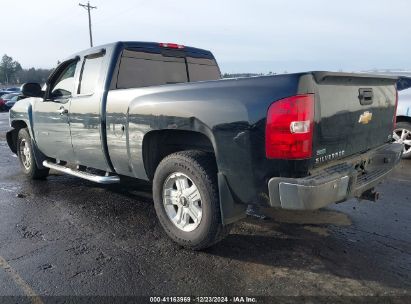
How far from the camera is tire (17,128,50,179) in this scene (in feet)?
21.1

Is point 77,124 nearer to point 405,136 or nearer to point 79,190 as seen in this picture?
point 79,190

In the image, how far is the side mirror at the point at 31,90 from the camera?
5621 millimetres

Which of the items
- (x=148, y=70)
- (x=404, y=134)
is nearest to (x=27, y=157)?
(x=148, y=70)

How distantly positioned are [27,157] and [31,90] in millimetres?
1471

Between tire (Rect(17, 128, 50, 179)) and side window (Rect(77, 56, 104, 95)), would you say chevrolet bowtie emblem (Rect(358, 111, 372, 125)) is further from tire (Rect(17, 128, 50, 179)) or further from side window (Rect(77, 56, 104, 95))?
tire (Rect(17, 128, 50, 179))

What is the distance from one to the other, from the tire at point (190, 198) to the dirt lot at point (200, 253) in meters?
0.17

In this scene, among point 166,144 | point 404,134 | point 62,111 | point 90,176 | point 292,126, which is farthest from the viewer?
point 404,134

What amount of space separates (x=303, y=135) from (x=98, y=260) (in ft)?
6.86

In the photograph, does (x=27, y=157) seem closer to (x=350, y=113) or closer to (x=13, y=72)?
(x=350, y=113)

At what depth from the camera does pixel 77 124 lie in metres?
4.84

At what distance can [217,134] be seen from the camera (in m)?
3.23

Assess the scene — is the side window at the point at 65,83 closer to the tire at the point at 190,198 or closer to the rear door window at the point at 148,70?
the rear door window at the point at 148,70

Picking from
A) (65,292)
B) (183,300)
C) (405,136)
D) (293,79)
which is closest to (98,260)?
(65,292)

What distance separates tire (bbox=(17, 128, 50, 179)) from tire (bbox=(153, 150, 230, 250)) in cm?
338
